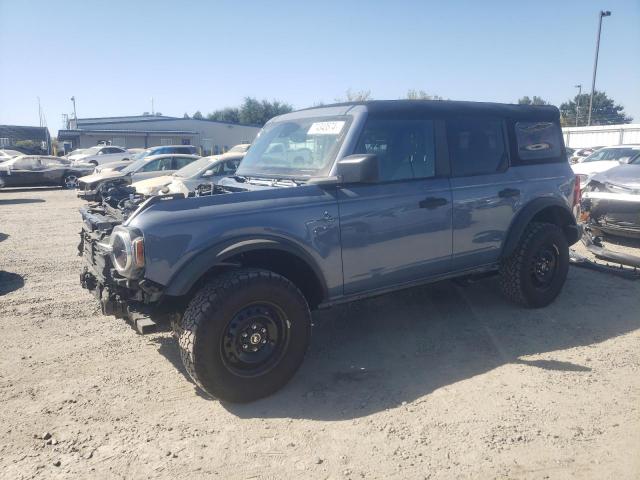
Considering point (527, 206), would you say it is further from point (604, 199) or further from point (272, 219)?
point (604, 199)

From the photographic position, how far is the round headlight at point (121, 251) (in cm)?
327

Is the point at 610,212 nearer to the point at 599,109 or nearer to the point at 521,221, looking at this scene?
the point at 521,221

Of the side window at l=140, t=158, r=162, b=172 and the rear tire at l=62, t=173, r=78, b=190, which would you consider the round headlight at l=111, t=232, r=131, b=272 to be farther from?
the rear tire at l=62, t=173, r=78, b=190

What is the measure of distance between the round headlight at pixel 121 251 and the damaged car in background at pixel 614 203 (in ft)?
20.4

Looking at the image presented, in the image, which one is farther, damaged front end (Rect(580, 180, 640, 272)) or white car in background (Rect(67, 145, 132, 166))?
white car in background (Rect(67, 145, 132, 166))

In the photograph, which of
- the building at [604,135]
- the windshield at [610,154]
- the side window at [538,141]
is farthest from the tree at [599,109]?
the side window at [538,141]

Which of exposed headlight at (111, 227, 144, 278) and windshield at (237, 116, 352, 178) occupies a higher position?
windshield at (237, 116, 352, 178)

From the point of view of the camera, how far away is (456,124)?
4.73 m

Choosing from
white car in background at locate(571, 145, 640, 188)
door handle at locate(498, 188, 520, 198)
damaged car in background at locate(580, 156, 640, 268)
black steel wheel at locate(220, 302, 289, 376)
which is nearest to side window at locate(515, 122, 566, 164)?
door handle at locate(498, 188, 520, 198)

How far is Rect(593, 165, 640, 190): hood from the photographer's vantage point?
25.5ft

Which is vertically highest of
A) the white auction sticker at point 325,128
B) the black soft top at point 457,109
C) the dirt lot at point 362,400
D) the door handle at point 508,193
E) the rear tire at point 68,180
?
the black soft top at point 457,109

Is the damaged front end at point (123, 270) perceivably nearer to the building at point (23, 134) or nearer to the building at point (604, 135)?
the building at point (604, 135)

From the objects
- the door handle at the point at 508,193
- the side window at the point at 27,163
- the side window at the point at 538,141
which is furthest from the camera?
the side window at the point at 27,163

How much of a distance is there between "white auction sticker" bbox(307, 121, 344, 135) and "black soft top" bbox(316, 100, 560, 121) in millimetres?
264
